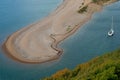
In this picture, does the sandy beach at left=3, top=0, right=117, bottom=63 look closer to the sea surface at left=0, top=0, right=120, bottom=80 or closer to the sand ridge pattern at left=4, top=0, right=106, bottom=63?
the sand ridge pattern at left=4, top=0, right=106, bottom=63

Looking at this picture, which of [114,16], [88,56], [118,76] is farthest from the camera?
[114,16]

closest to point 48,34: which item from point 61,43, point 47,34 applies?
point 47,34

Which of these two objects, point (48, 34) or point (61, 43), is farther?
point (48, 34)

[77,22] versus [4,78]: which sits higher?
[77,22]

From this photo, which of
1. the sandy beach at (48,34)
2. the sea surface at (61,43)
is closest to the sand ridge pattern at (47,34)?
the sandy beach at (48,34)

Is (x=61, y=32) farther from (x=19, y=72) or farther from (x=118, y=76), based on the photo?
(x=118, y=76)

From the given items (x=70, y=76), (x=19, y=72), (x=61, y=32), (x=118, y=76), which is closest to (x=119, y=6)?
(x=61, y=32)

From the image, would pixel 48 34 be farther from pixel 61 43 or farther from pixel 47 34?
pixel 61 43
